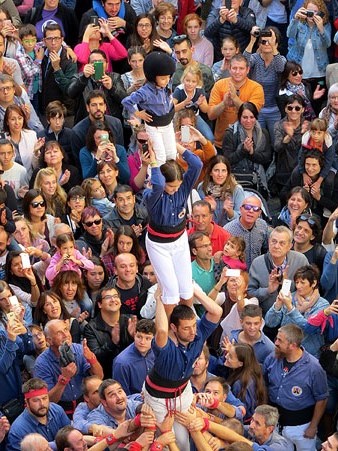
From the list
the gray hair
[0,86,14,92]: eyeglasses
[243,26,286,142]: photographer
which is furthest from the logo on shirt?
[0,86,14,92]: eyeglasses

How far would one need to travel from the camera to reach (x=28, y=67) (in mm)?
16812

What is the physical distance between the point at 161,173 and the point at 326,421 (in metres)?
3.39

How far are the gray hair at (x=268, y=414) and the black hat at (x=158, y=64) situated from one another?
3.03 meters

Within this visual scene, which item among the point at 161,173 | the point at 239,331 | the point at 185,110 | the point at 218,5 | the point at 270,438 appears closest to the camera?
the point at 161,173

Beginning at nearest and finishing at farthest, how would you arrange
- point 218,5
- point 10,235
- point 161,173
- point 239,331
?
point 161,173 → point 239,331 → point 10,235 → point 218,5

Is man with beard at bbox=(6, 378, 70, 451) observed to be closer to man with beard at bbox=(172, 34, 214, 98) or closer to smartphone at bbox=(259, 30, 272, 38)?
man with beard at bbox=(172, 34, 214, 98)

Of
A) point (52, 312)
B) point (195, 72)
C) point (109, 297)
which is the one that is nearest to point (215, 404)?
point (109, 297)

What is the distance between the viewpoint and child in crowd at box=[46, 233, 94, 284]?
14062 millimetres

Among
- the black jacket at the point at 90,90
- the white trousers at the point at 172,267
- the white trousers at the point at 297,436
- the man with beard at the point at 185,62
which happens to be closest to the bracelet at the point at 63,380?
the white trousers at the point at 172,267

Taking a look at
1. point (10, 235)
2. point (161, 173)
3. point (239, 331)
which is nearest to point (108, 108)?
point (10, 235)

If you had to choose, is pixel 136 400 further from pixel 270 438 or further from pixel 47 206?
pixel 47 206

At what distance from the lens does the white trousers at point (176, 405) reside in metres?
11.5

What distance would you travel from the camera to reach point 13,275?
14.1 meters

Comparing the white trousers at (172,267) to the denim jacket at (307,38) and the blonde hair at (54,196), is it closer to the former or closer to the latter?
the blonde hair at (54,196)
